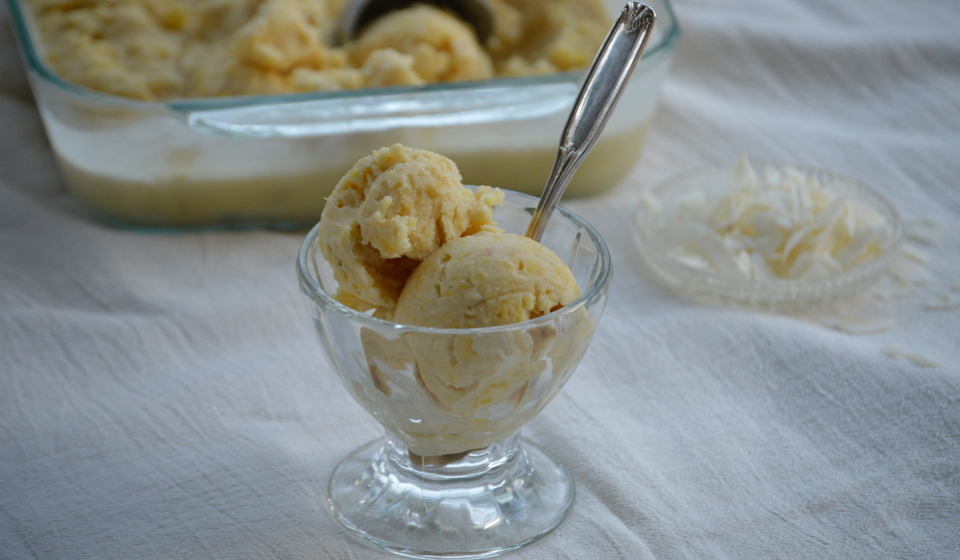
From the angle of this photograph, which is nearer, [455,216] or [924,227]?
[455,216]

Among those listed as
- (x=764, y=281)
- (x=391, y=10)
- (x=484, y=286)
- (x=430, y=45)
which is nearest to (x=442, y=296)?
(x=484, y=286)

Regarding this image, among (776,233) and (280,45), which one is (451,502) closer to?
(776,233)

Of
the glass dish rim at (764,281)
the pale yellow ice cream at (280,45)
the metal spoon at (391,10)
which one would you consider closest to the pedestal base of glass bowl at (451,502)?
the glass dish rim at (764,281)

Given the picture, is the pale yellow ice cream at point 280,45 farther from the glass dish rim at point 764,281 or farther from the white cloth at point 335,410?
the glass dish rim at point 764,281

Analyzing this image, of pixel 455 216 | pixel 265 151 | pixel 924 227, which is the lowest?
pixel 924 227

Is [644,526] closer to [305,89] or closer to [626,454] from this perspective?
[626,454]

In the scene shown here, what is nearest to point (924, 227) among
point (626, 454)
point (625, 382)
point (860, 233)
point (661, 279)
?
point (860, 233)

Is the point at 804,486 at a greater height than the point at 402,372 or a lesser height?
lesser
